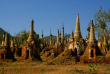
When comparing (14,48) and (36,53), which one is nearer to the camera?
(36,53)

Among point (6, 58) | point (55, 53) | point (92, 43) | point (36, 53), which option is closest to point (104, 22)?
point (92, 43)

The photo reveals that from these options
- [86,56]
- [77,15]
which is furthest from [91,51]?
[77,15]

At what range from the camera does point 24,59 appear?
20.4m

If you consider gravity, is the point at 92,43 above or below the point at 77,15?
below

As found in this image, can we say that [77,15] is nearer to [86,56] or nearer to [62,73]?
[86,56]

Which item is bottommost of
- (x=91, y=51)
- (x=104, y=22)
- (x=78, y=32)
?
(x=91, y=51)

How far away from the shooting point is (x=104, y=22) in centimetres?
2430

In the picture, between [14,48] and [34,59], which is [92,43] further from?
[14,48]

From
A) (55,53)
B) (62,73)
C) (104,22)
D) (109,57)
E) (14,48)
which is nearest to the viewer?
(62,73)

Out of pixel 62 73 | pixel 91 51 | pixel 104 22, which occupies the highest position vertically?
pixel 104 22

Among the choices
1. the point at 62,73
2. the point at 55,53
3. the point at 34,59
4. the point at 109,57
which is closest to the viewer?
the point at 62,73

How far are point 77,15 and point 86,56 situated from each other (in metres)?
7.93

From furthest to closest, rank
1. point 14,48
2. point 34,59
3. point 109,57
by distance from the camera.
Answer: point 14,48
point 34,59
point 109,57

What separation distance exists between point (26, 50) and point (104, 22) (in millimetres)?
13648
